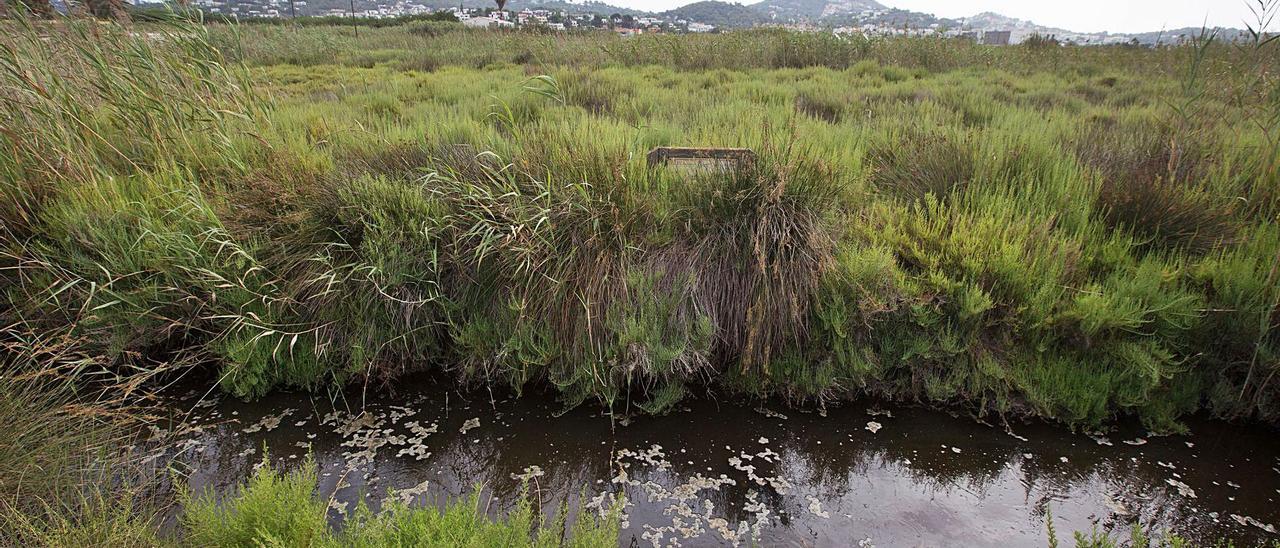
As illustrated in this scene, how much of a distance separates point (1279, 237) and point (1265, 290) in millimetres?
427

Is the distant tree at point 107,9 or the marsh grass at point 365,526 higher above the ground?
the distant tree at point 107,9

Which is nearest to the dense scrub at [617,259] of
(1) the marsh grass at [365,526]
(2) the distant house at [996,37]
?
(1) the marsh grass at [365,526]

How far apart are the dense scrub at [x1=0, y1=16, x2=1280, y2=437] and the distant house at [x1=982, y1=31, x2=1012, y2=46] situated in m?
7.44

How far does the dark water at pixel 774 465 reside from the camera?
93.7 inches

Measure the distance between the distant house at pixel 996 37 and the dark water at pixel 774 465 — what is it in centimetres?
953

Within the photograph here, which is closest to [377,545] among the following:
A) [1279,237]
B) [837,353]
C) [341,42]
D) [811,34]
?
[837,353]

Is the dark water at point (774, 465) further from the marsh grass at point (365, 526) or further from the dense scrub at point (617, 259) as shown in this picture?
the marsh grass at point (365, 526)

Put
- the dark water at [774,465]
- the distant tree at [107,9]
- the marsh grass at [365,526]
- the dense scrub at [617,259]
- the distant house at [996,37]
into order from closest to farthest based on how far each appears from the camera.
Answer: the marsh grass at [365,526]
the dark water at [774,465]
the dense scrub at [617,259]
the distant tree at [107,9]
the distant house at [996,37]

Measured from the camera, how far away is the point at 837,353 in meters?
3.03

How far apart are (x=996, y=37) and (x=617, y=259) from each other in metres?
11.0

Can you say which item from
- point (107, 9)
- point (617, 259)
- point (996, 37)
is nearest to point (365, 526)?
point (617, 259)

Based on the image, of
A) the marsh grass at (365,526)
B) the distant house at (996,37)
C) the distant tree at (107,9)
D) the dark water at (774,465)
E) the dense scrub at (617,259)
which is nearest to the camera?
the marsh grass at (365,526)

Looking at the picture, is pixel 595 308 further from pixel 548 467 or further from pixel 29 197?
pixel 29 197

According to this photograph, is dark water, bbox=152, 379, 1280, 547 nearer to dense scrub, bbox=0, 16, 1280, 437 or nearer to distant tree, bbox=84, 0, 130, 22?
dense scrub, bbox=0, 16, 1280, 437
